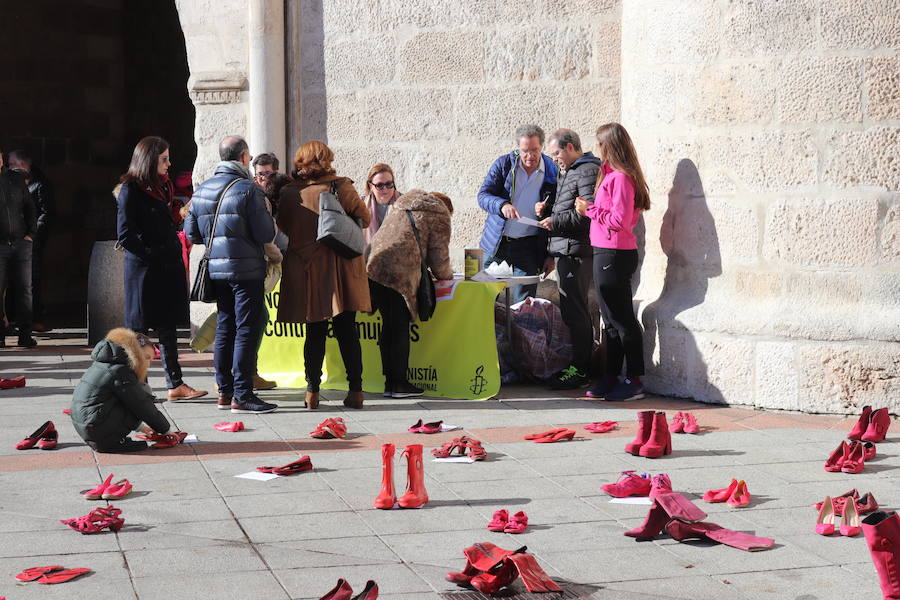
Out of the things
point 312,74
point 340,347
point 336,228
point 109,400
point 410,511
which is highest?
point 312,74

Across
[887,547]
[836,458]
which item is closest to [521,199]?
[836,458]

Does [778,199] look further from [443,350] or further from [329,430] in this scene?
[329,430]

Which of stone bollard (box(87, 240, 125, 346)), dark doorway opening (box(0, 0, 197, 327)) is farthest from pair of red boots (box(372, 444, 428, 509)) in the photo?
dark doorway opening (box(0, 0, 197, 327))

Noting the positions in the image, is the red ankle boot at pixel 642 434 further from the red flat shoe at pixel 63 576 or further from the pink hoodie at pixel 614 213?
the red flat shoe at pixel 63 576

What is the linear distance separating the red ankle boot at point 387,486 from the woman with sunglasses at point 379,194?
10.8 ft

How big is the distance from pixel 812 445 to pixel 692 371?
1.55m

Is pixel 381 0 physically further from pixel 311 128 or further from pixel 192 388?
pixel 192 388

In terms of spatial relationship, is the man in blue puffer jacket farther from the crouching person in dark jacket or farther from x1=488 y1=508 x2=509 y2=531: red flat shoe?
x1=488 y1=508 x2=509 y2=531: red flat shoe

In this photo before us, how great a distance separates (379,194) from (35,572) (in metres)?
4.68

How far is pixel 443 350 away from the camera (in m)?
8.43

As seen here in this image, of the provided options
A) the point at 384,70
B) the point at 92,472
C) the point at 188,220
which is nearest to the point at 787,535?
the point at 92,472

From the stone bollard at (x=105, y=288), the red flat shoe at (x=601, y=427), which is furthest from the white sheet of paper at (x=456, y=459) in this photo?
the stone bollard at (x=105, y=288)

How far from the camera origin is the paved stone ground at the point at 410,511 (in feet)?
14.2

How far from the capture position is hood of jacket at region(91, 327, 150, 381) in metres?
6.40
